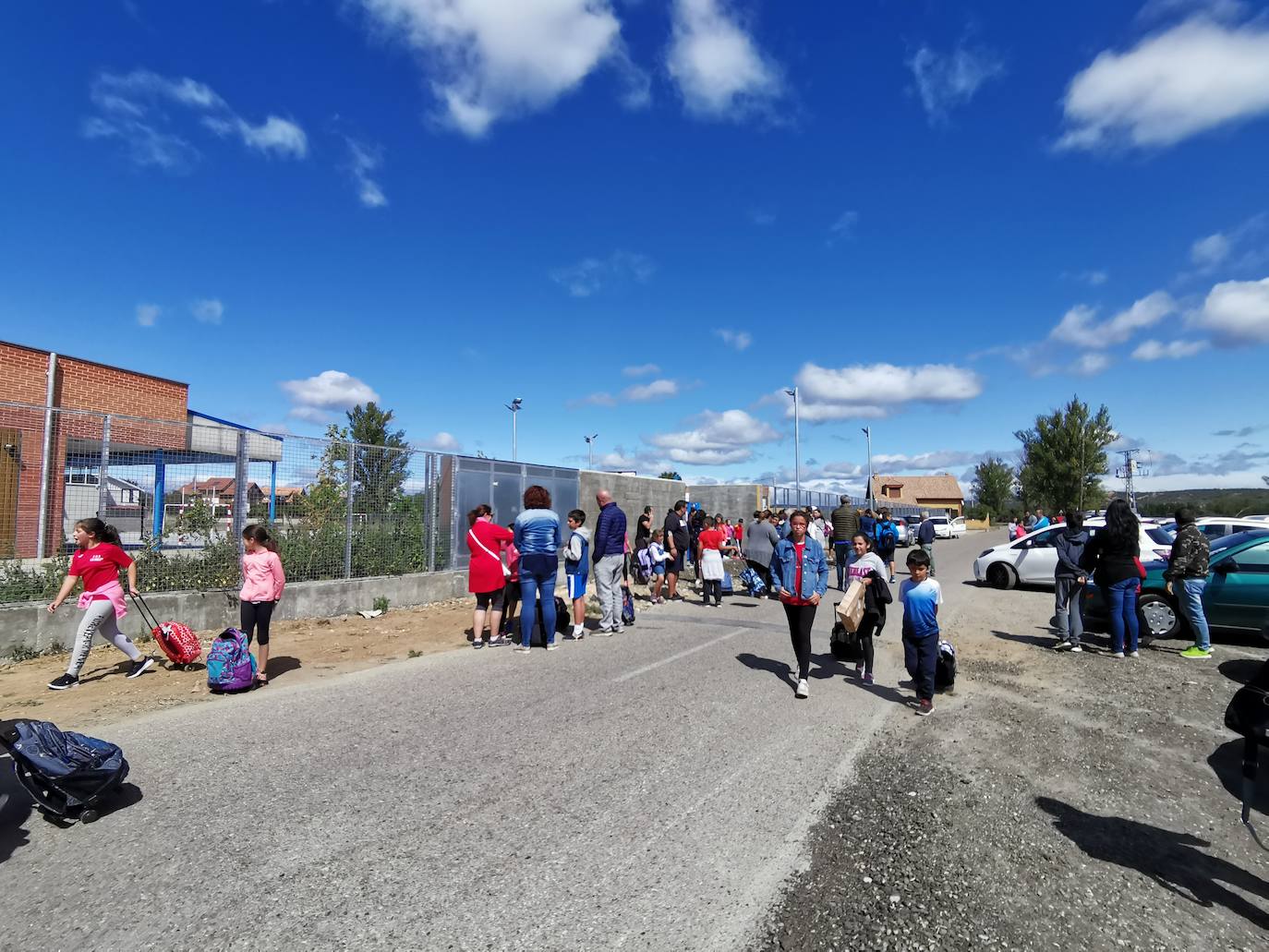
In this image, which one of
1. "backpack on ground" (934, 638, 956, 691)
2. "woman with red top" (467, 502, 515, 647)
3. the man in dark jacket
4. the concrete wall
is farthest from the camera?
the man in dark jacket

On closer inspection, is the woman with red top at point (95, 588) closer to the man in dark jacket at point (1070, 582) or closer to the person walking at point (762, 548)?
the person walking at point (762, 548)

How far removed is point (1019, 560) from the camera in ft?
48.8

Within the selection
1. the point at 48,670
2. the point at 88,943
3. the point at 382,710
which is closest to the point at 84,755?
the point at 88,943

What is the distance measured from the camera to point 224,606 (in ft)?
30.2

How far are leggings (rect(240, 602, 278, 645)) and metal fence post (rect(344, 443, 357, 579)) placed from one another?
4353mm

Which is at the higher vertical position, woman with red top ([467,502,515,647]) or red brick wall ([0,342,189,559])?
red brick wall ([0,342,189,559])

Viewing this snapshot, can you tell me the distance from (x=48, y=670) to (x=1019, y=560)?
16759mm

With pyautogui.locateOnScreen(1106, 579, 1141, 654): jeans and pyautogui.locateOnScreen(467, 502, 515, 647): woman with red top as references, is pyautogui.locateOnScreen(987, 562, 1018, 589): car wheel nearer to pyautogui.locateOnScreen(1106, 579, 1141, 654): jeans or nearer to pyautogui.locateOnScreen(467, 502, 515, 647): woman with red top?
pyautogui.locateOnScreen(1106, 579, 1141, 654): jeans

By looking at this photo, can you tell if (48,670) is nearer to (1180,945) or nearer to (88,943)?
(88,943)

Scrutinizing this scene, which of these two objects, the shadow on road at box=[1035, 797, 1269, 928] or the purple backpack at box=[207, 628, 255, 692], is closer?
the shadow on road at box=[1035, 797, 1269, 928]

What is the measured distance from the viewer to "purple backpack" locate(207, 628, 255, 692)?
20.7 feet

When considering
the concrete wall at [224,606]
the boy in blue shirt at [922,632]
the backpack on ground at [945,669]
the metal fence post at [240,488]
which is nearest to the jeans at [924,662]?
the boy in blue shirt at [922,632]

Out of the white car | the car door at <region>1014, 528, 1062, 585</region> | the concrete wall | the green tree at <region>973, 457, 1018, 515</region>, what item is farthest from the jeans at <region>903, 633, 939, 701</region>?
the green tree at <region>973, 457, 1018, 515</region>

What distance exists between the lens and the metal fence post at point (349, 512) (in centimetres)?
1084
